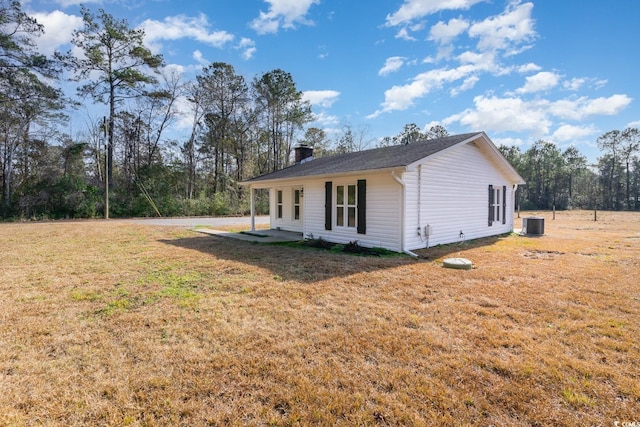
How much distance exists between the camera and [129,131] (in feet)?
79.2

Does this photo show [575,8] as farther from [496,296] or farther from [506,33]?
[496,296]

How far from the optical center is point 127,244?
9164 mm

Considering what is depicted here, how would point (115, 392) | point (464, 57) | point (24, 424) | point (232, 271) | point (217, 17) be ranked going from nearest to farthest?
1. point (24, 424)
2. point (115, 392)
3. point (232, 271)
4. point (217, 17)
5. point (464, 57)

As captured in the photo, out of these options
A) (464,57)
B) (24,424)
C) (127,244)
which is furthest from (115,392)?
(464,57)

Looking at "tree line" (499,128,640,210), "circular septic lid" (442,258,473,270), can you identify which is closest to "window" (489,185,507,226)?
"circular septic lid" (442,258,473,270)

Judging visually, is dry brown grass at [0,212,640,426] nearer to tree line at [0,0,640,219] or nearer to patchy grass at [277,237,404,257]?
patchy grass at [277,237,404,257]

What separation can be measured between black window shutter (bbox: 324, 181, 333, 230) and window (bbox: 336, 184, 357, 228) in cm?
24

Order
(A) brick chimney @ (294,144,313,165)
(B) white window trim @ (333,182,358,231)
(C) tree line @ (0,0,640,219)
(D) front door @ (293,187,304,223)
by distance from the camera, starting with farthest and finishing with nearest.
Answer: (C) tree line @ (0,0,640,219) → (A) brick chimney @ (294,144,313,165) → (D) front door @ (293,187,304,223) → (B) white window trim @ (333,182,358,231)

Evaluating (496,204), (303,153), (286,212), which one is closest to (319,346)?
(286,212)

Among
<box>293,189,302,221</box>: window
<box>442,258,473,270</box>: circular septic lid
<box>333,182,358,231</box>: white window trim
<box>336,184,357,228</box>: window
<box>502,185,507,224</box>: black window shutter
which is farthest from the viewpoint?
<box>293,189,302,221</box>: window

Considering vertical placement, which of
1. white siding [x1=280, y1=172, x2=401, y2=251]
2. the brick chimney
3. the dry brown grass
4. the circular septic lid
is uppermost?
the brick chimney

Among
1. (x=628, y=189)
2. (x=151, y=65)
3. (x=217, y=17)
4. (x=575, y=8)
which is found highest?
(x=151, y=65)

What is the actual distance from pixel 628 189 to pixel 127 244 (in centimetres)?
5791

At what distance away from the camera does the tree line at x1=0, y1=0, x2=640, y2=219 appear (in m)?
18.5
